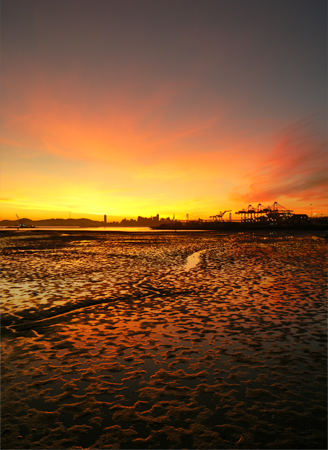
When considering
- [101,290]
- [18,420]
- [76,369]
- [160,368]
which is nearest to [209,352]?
[160,368]

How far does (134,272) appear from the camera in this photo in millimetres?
15672

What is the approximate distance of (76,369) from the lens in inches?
203

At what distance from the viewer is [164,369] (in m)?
5.16

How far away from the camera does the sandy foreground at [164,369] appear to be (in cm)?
357

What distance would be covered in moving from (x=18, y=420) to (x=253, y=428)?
3068 millimetres

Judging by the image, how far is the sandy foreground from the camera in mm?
3568

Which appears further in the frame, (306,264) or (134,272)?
(306,264)

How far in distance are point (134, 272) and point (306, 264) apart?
431 inches

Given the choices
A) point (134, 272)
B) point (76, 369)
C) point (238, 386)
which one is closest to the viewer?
point (238, 386)

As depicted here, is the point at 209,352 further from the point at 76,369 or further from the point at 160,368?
the point at 76,369

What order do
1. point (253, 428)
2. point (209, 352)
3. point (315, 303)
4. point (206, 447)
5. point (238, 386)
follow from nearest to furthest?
point (206, 447)
point (253, 428)
point (238, 386)
point (209, 352)
point (315, 303)

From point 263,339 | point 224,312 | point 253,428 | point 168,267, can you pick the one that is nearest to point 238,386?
point 253,428

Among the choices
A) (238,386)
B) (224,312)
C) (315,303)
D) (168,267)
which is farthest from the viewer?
(168,267)

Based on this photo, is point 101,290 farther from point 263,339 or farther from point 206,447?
point 206,447
